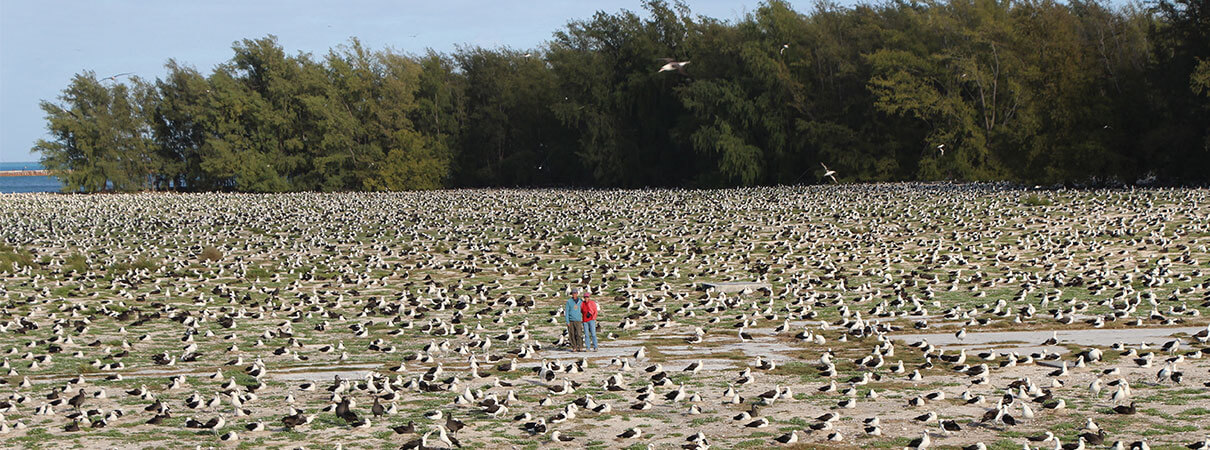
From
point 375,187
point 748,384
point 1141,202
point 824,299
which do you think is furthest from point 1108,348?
point 375,187

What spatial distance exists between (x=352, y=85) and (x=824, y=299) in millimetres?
81894

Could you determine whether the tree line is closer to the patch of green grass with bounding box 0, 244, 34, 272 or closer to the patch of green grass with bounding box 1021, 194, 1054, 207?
the patch of green grass with bounding box 1021, 194, 1054, 207

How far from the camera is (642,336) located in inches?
847

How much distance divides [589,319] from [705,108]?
6162 centimetres

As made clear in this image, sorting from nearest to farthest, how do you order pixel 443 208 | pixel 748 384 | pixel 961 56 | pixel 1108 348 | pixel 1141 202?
pixel 748 384 → pixel 1108 348 → pixel 1141 202 → pixel 443 208 → pixel 961 56

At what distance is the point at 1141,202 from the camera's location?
144ft

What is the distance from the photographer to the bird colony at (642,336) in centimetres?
1369

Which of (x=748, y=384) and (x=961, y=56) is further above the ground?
(x=961, y=56)

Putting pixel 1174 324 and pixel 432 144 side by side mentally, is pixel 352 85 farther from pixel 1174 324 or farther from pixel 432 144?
pixel 1174 324

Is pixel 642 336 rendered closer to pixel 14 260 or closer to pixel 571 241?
pixel 571 241

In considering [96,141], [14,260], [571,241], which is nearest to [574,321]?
[571,241]

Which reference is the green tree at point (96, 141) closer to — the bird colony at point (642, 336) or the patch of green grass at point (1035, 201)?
the bird colony at point (642, 336)

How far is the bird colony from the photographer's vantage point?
44.9 ft

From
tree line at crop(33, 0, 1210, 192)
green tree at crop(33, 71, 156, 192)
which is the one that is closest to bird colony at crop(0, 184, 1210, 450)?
tree line at crop(33, 0, 1210, 192)
